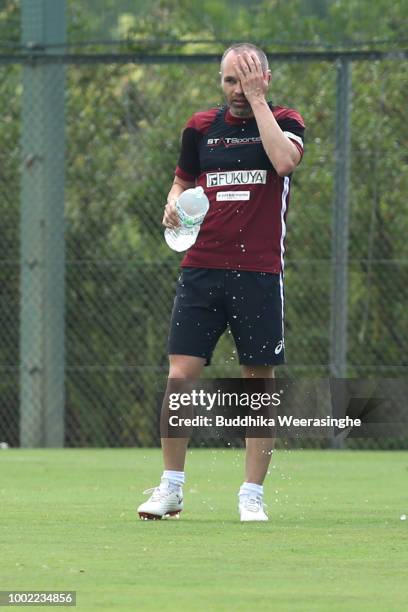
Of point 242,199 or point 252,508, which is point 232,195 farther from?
point 252,508

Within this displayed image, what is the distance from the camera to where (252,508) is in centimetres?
613

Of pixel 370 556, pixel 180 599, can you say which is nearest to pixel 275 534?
pixel 370 556

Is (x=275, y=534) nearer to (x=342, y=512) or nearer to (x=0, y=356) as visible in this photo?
(x=342, y=512)

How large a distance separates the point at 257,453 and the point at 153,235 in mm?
4710

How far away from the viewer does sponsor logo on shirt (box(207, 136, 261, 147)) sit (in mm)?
6164

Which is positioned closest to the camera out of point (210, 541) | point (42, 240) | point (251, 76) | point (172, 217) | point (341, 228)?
point (210, 541)

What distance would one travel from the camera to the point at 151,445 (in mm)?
10789

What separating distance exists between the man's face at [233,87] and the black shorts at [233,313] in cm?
61

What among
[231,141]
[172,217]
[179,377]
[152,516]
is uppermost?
[231,141]

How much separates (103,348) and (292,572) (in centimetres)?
624

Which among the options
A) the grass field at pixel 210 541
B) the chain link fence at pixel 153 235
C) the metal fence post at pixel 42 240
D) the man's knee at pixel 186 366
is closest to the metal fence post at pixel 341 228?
the chain link fence at pixel 153 235

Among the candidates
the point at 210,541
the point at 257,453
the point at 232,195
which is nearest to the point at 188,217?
the point at 232,195

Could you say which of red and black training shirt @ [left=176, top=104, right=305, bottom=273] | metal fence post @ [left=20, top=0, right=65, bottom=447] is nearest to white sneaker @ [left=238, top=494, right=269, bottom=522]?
red and black training shirt @ [left=176, top=104, right=305, bottom=273]

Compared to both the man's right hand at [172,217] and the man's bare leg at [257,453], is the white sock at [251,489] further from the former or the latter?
the man's right hand at [172,217]
